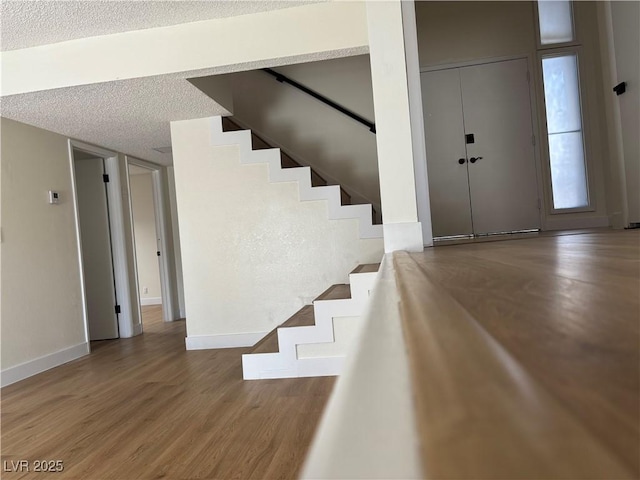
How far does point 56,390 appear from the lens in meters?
3.22

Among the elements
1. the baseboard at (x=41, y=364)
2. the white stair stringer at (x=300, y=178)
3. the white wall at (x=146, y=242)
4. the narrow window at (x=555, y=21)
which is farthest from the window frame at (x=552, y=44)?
the white wall at (x=146, y=242)

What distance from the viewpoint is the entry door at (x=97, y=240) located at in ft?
17.3

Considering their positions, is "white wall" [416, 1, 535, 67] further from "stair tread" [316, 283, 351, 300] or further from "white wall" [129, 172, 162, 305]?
"white wall" [129, 172, 162, 305]

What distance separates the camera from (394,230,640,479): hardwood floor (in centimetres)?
14

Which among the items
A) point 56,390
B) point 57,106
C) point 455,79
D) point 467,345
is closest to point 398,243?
point 467,345

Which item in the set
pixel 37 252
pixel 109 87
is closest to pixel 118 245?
pixel 37 252

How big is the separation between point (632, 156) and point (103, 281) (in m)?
5.35

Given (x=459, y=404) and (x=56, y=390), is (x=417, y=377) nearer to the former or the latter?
(x=459, y=404)

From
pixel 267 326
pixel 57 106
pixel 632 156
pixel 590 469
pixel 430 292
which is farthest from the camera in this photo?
pixel 267 326

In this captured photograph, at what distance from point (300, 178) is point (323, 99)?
144 cm

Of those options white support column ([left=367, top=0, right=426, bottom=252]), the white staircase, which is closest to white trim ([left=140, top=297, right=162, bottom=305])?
the white staircase

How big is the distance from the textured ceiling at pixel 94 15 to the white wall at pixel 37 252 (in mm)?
1119

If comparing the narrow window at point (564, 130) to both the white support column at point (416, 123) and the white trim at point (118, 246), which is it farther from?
the white trim at point (118, 246)

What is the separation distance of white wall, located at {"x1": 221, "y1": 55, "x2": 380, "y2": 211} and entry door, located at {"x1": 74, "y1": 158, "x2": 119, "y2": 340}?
1.84 meters
